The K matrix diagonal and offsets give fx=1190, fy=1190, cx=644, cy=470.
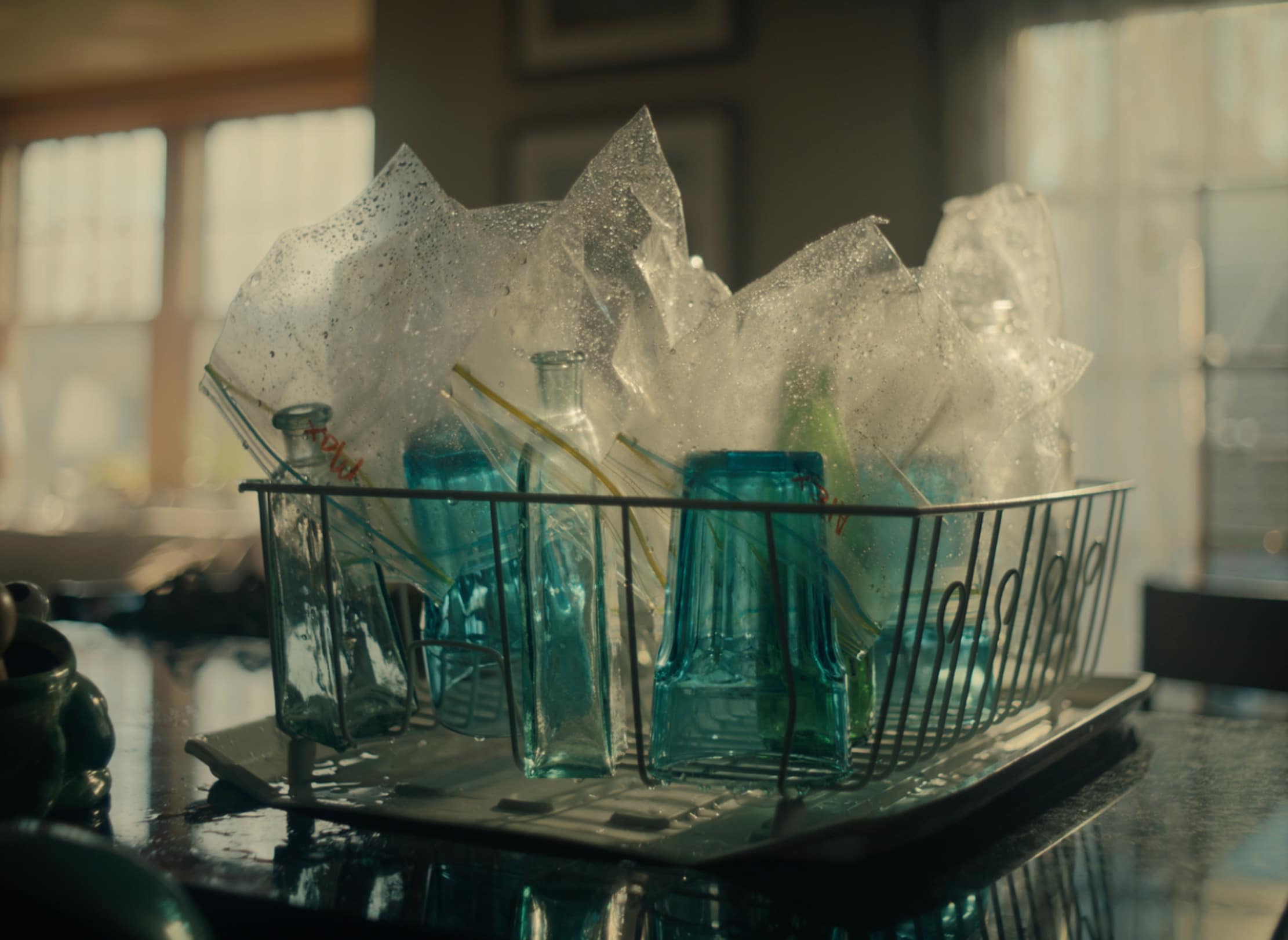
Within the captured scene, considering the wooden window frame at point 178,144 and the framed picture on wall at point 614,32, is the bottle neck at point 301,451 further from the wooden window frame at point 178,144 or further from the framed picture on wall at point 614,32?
the wooden window frame at point 178,144

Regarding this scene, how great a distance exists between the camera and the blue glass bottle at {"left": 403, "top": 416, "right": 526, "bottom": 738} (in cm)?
45

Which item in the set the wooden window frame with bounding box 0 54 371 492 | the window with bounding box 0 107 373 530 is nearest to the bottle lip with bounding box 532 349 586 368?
the window with bounding box 0 107 373 530

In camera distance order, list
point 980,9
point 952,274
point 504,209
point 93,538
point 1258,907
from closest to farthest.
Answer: point 1258,907, point 504,209, point 952,274, point 980,9, point 93,538

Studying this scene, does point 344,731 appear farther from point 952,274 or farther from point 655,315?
point 952,274

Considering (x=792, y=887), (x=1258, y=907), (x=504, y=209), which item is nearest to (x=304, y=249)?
(x=504, y=209)

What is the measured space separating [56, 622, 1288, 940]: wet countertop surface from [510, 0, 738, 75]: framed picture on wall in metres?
2.41

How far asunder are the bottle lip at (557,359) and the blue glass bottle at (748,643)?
6cm

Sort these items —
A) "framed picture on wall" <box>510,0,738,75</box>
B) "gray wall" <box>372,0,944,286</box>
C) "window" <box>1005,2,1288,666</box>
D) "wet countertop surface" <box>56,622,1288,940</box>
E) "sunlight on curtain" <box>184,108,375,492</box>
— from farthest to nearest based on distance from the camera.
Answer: "sunlight on curtain" <box>184,108,375,492</box> → "framed picture on wall" <box>510,0,738,75</box> → "gray wall" <box>372,0,944,286</box> → "window" <box>1005,2,1288,666</box> → "wet countertop surface" <box>56,622,1288,940</box>

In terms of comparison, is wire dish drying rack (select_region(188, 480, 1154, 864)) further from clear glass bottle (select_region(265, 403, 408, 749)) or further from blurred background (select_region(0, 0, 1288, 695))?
blurred background (select_region(0, 0, 1288, 695))

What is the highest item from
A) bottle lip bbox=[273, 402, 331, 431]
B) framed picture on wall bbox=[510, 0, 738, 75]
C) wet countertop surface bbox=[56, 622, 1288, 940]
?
framed picture on wall bbox=[510, 0, 738, 75]

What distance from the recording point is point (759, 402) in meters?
0.43

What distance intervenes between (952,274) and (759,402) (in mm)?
213

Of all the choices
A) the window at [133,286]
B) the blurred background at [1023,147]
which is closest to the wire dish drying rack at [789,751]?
the blurred background at [1023,147]

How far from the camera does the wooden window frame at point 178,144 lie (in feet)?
15.0
